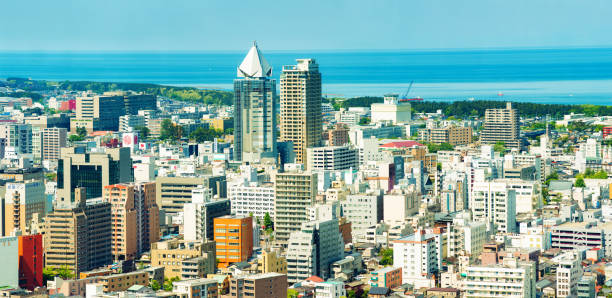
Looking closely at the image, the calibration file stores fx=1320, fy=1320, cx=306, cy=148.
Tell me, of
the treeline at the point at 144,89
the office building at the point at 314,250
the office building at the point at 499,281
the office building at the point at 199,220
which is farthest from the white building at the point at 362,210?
the treeline at the point at 144,89

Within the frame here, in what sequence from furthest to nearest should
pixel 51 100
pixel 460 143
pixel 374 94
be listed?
pixel 374 94 → pixel 51 100 → pixel 460 143

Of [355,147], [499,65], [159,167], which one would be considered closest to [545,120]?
[355,147]

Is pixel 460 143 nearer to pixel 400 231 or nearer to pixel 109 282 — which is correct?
pixel 400 231

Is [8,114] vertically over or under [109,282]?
over

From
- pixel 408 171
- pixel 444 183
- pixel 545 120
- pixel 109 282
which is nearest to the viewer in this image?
pixel 109 282

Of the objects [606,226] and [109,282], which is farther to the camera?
[606,226]

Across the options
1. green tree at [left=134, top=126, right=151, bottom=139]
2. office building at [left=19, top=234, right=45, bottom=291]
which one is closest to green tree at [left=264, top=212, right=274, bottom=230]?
office building at [left=19, top=234, right=45, bottom=291]

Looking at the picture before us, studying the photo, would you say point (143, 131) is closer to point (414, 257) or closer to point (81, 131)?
point (81, 131)

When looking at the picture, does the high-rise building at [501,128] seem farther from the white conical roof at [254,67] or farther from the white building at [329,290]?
the white building at [329,290]

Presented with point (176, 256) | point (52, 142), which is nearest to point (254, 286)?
point (176, 256)
